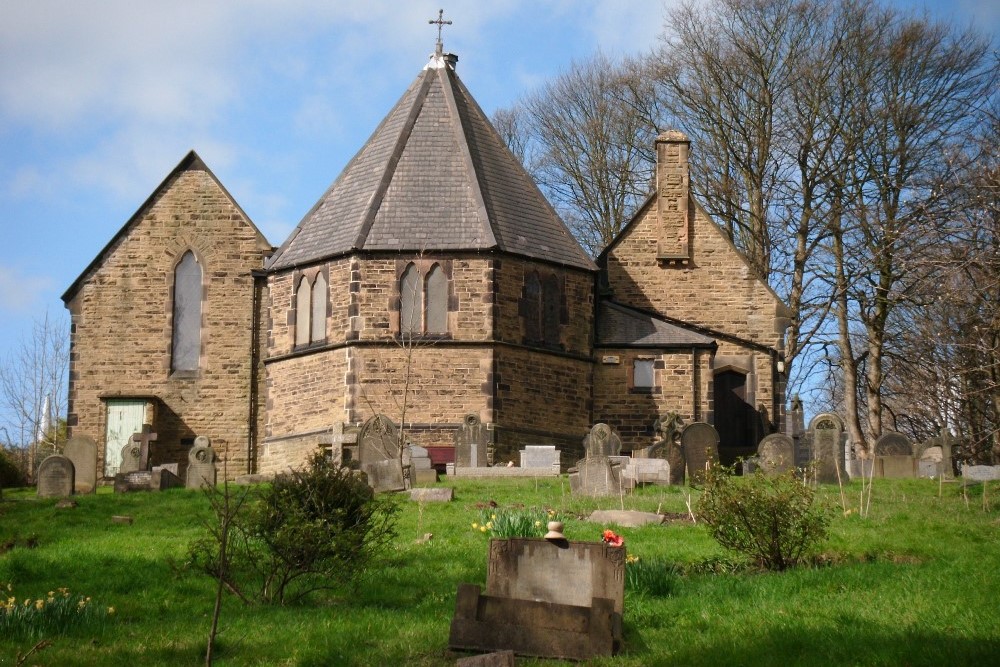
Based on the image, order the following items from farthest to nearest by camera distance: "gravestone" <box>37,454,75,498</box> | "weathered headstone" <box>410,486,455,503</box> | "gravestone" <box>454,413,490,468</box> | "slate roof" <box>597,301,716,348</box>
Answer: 1. "slate roof" <box>597,301,716,348</box>
2. "gravestone" <box>454,413,490,468</box>
3. "gravestone" <box>37,454,75,498</box>
4. "weathered headstone" <box>410,486,455,503</box>

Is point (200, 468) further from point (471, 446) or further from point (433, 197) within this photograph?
point (433, 197)

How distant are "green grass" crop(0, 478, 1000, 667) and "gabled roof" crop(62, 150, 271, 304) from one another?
1568cm

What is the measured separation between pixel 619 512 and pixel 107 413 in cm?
1796

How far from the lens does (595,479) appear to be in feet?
70.8

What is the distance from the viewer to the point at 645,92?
147 feet

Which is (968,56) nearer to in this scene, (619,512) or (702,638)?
(619,512)

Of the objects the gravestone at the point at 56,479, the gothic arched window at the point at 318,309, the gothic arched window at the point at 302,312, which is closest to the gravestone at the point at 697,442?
the gothic arched window at the point at 318,309

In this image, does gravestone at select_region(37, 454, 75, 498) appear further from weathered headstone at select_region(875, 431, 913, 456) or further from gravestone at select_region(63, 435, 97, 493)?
weathered headstone at select_region(875, 431, 913, 456)

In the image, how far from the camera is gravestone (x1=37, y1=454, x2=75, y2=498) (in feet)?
79.8

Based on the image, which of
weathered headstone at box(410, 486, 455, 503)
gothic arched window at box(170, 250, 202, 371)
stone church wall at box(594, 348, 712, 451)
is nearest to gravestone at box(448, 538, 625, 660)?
weathered headstone at box(410, 486, 455, 503)

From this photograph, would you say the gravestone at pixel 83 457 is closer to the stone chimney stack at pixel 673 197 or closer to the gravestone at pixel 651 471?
the gravestone at pixel 651 471

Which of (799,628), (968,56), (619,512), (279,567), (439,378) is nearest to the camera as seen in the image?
(799,628)

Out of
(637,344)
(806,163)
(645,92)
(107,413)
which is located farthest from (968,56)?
(107,413)

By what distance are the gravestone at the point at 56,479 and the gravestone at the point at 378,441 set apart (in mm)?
4638
